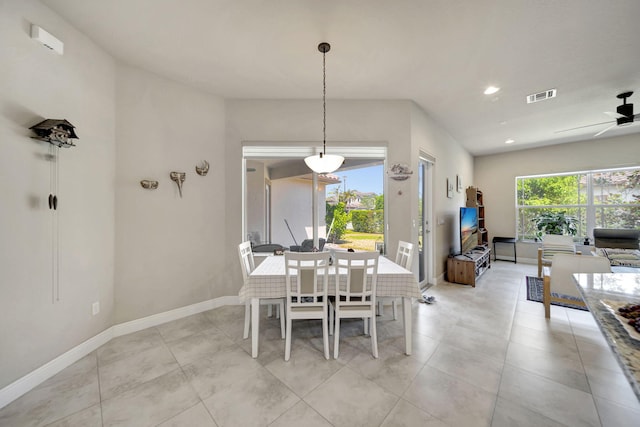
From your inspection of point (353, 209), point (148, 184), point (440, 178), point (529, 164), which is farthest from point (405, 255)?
point (529, 164)

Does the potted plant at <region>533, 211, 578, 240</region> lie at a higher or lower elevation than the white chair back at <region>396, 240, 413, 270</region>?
higher

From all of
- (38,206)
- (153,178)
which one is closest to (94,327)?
(38,206)

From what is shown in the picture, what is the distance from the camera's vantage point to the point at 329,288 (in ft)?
7.11

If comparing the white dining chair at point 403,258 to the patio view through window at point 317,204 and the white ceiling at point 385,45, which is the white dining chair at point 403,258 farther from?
the white ceiling at point 385,45

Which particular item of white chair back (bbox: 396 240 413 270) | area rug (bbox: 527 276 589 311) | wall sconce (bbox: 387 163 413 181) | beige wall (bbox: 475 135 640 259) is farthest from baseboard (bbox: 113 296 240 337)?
beige wall (bbox: 475 135 640 259)

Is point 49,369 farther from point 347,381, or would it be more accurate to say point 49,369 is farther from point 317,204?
point 317,204

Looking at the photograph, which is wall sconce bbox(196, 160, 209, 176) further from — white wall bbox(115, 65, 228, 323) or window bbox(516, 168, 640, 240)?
window bbox(516, 168, 640, 240)

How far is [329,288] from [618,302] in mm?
1779

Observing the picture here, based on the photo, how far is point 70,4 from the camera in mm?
1819

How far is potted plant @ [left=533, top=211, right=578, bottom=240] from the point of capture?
17.5 feet

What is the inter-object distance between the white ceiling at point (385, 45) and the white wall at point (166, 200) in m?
0.32

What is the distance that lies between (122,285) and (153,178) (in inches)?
47.8

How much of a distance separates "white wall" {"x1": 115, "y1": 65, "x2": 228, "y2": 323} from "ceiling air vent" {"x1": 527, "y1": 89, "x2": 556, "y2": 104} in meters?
4.24

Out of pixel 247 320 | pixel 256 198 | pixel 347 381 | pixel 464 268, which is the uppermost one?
pixel 256 198
